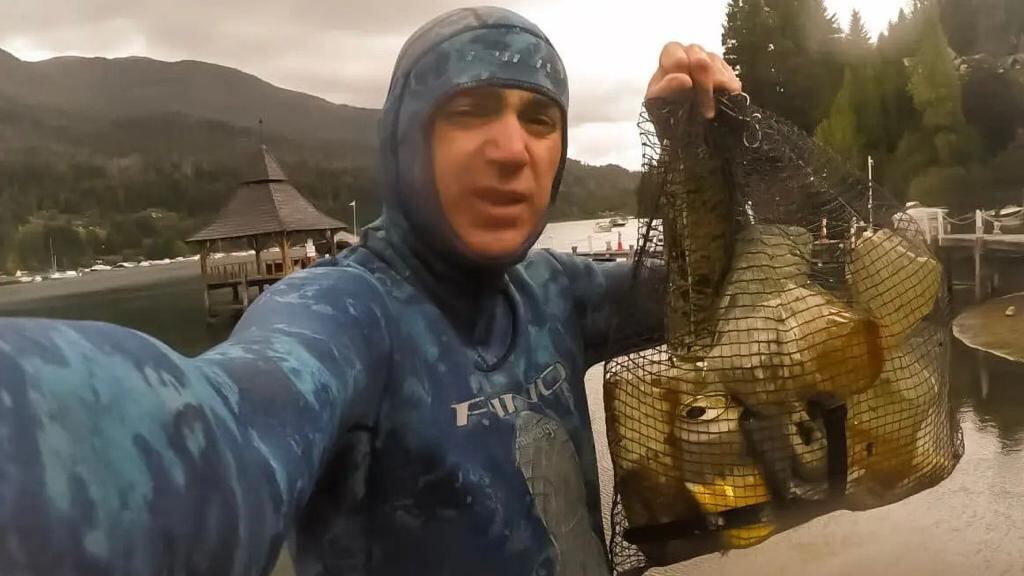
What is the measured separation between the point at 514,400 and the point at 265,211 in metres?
1.08

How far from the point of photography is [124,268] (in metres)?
1.27

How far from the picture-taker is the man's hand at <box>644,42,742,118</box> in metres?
0.56

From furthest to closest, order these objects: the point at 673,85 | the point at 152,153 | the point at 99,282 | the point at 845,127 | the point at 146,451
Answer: the point at 845,127 < the point at 152,153 < the point at 99,282 < the point at 673,85 < the point at 146,451

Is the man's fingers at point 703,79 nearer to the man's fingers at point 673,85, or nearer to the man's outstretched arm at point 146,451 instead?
the man's fingers at point 673,85

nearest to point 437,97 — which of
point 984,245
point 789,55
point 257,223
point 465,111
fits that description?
point 465,111

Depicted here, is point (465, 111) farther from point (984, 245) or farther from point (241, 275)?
point (984, 245)

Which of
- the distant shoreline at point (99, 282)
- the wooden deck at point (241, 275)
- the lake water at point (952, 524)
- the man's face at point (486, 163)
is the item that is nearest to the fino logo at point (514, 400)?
the man's face at point (486, 163)

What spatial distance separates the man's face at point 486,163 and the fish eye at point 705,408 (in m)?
0.21

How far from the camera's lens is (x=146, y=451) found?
20 centimetres

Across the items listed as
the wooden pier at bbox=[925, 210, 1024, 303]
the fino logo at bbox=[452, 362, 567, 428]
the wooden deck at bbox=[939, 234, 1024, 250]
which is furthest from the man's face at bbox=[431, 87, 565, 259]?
the wooden deck at bbox=[939, 234, 1024, 250]

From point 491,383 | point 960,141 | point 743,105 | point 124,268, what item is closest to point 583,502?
point 491,383

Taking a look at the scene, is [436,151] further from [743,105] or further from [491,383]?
[743,105]

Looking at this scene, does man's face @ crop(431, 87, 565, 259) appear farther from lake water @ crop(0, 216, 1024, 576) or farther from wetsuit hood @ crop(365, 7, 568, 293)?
lake water @ crop(0, 216, 1024, 576)

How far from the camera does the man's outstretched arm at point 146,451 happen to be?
0.56 feet
